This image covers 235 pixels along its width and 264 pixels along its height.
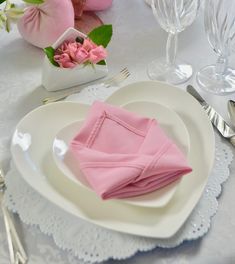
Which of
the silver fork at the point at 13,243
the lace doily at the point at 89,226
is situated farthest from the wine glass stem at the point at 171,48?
the silver fork at the point at 13,243

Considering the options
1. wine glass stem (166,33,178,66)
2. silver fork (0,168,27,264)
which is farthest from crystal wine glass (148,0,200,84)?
silver fork (0,168,27,264)

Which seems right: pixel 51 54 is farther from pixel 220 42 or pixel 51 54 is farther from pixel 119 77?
pixel 220 42

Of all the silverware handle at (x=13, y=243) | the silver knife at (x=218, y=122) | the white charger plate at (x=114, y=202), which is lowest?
the silverware handle at (x=13, y=243)

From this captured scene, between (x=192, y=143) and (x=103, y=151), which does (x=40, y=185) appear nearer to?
(x=103, y=151)

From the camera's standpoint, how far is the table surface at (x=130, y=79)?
472 mm

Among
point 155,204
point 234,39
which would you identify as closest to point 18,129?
point 155,204

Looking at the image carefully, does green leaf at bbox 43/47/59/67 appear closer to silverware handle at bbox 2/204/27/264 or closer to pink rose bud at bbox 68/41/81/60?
pink rose bud at bbox 68/41/81/60

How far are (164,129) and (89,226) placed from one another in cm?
15

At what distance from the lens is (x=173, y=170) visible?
47 centimetres

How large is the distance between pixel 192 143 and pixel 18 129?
0.20 metres

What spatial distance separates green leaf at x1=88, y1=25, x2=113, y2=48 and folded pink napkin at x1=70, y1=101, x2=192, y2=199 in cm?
18

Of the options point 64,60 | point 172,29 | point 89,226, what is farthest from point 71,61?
point 89,226

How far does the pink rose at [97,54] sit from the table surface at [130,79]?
4cm

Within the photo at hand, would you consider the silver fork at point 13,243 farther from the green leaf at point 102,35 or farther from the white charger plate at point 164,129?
the green leaf at point 102,35
